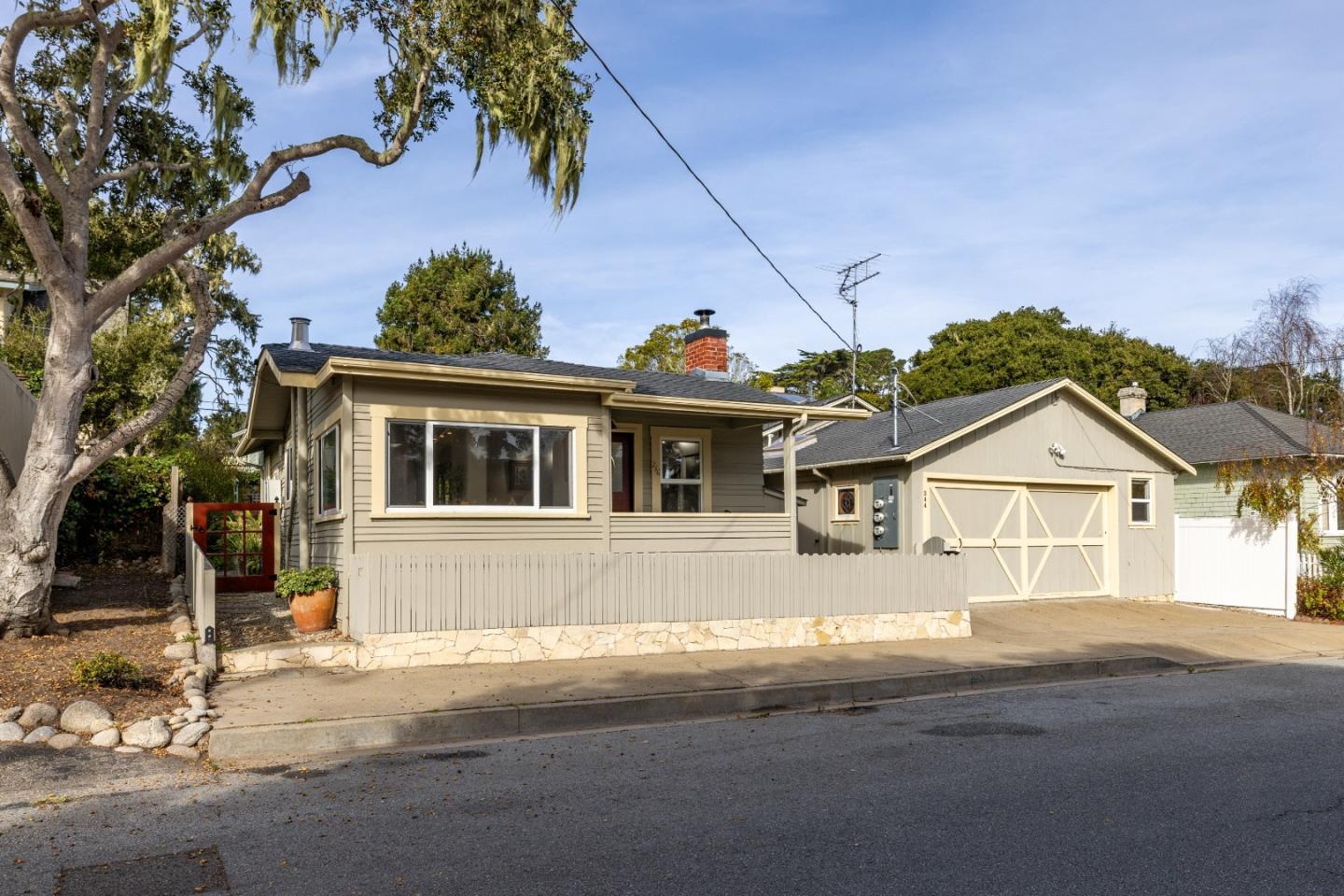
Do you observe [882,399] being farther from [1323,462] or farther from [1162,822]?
[1162,822]

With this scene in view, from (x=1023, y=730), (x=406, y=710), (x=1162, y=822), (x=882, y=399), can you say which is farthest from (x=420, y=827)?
(x=882, y=399)

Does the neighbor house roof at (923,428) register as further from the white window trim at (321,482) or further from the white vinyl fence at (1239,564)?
the white window trim at (321,482)

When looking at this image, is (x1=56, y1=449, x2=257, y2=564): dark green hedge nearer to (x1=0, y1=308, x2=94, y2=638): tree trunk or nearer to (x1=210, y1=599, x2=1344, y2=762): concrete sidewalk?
(x1=0, y1=308, x2=94, y2=638): tree trunk

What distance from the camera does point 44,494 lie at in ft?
34.4

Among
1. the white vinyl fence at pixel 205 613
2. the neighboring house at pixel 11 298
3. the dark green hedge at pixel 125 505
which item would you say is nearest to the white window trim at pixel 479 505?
the white vinyl fence at pixel 205 613

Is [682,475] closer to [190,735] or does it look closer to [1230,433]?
[190,735]

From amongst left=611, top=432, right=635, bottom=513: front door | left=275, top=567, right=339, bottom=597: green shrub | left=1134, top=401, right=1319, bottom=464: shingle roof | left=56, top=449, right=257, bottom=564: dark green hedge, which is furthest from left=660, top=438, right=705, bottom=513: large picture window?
left=1134, top=401, right=1319, bottom=464: shingle roof

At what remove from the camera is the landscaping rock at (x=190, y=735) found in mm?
7668

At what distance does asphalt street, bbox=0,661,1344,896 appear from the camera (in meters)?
4.86

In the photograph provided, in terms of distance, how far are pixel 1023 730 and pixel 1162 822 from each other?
9.00 feet

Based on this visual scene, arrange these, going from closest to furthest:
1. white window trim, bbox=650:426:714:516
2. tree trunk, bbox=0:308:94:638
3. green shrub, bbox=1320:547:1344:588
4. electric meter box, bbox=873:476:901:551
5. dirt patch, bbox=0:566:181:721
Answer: dirt patch, bbox=0:566:181:721 → tree trunk, bbox=0:308:94:638 → white window trim, bbox=650:426:714:516 → electric meter box, bbox=873:476:901:551 → green shrub, bbox=1320:547:1344:588

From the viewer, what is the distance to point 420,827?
18.8ft

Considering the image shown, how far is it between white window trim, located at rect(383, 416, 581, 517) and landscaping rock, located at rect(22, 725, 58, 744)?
492 centimetres

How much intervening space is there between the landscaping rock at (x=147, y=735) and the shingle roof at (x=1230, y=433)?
65.1 feet
